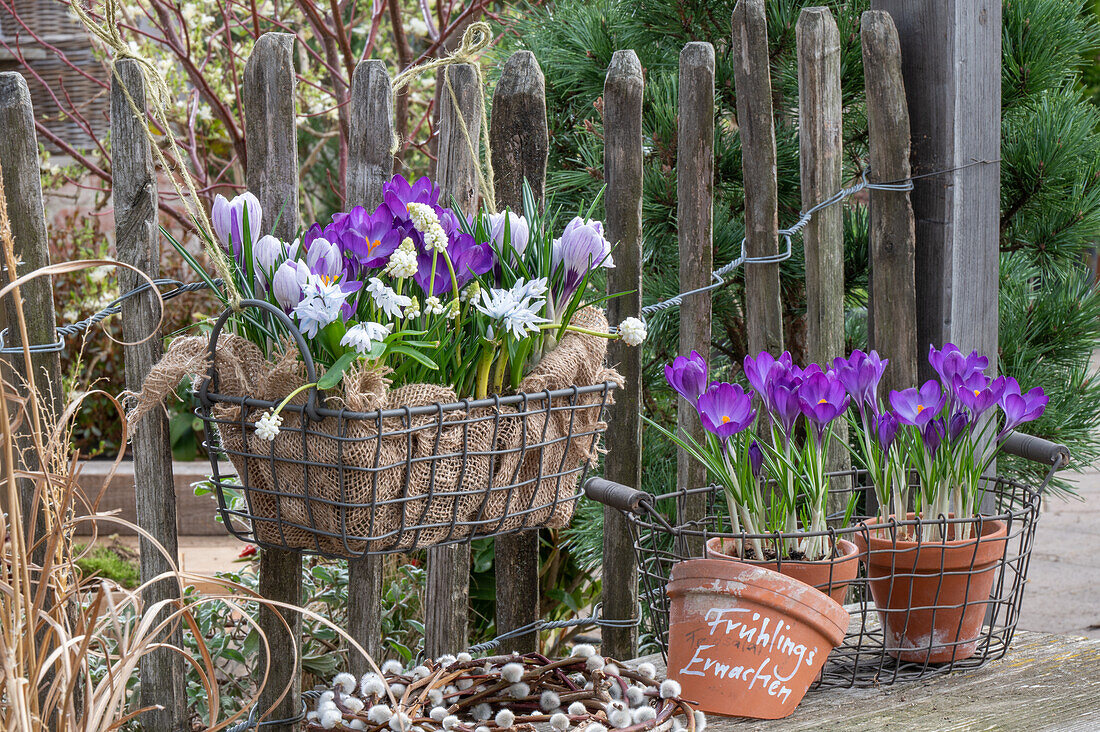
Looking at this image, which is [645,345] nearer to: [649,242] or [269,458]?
[649,242]

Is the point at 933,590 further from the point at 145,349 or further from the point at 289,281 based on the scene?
the point at 145,349

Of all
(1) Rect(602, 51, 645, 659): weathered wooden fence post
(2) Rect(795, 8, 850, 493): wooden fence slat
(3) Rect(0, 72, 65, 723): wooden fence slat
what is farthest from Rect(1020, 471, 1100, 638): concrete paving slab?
(3) Rect(0, 72, 65, 723): wooden fence slat

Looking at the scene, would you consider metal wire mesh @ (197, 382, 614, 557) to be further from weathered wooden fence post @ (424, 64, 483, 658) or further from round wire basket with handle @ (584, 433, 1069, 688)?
weathered wooden fence post @ (424, 64, 483, 658)

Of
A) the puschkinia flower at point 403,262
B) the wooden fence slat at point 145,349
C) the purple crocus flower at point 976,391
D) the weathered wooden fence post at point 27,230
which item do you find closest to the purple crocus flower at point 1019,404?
the purple crocus flower at point 976,391

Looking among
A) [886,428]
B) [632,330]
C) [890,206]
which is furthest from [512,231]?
[890,206]

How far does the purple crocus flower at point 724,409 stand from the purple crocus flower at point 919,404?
24cm

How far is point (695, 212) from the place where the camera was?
1.89 metres

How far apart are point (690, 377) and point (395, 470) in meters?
0.44

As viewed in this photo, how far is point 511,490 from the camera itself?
1283mm

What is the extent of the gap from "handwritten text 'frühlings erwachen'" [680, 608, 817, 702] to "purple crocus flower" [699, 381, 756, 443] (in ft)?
0.76

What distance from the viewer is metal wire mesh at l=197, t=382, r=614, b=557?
44.6 inches

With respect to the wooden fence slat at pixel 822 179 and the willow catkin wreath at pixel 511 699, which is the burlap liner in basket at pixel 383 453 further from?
the wooden fence slat at pixel 822 179

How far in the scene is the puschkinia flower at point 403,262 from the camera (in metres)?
1.11

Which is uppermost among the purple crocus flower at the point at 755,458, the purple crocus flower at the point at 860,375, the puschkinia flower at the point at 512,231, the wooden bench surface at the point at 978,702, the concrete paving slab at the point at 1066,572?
the puschkinia flower at the point at 512,231
